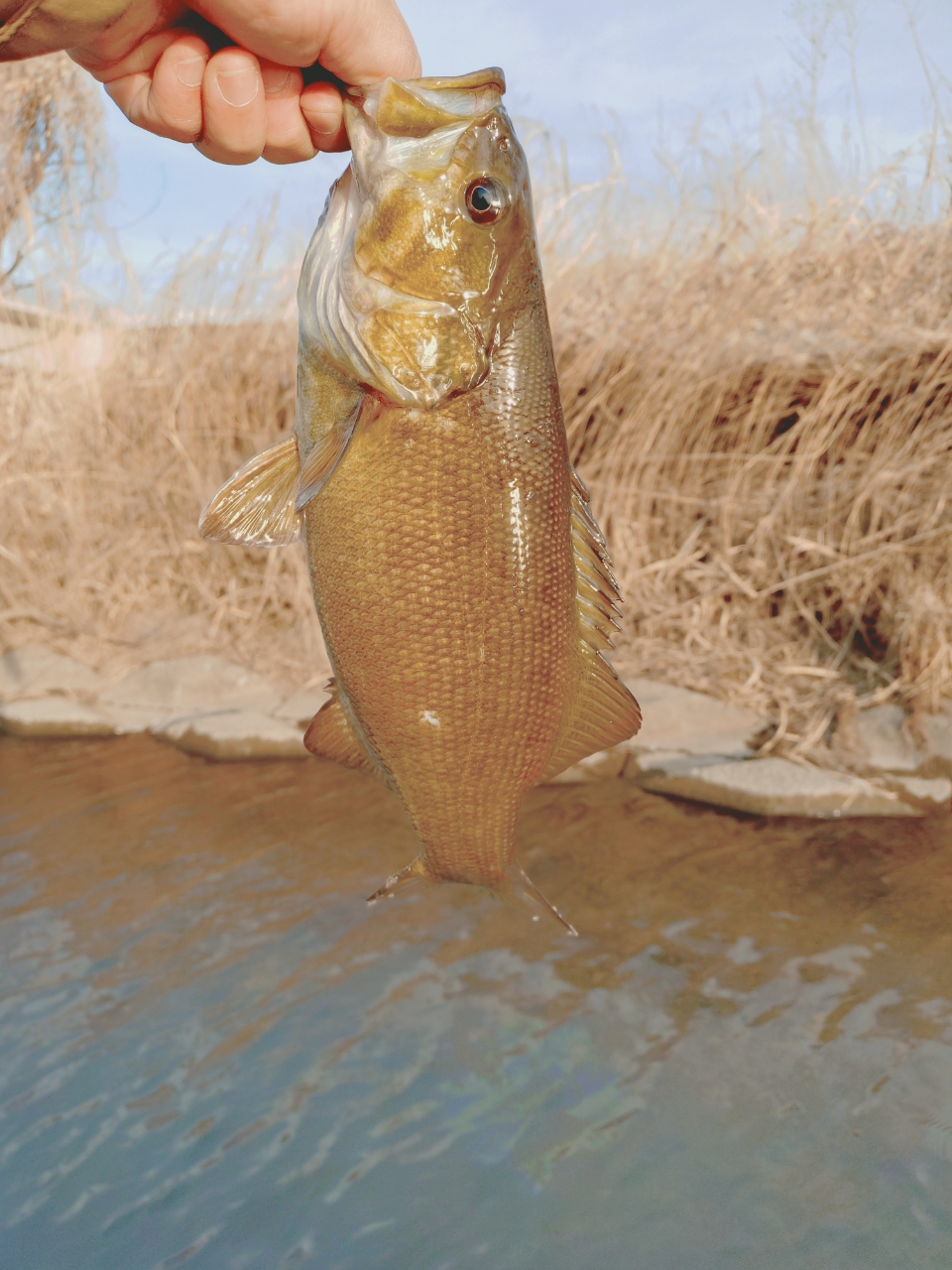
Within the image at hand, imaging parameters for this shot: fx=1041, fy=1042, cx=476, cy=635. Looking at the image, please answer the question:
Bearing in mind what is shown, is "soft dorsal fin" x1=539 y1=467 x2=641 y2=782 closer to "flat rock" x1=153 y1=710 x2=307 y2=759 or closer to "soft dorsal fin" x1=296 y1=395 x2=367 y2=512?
"soft dorsal fin" x1=296 y1=395 x2=367 y2=512

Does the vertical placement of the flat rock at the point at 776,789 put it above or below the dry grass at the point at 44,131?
below

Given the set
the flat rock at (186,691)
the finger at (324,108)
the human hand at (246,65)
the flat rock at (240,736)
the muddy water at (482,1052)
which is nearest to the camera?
the human hand at (246,65)

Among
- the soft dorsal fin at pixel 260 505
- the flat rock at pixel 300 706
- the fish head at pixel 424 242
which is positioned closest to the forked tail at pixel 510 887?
the soft dorsal fin at pixel 260 505

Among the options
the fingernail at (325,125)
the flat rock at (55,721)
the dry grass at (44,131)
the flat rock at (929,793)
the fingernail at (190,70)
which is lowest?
the flat rock at (929,793)

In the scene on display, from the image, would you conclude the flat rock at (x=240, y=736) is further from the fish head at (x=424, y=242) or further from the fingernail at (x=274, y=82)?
the fish head at (x=424, y=242)

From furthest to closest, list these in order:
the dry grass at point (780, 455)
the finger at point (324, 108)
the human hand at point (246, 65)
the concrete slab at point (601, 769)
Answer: the concrete slab at point (601, 769) → the dry grass at point (780, 455) → the finger at point (324, 108) → the human hand at point (246, 65)

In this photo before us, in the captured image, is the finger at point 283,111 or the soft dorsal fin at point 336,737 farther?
the finger at point 283,111

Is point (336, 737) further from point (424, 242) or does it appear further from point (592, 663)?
point (424, 242)

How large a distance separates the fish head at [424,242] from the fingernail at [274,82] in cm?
34

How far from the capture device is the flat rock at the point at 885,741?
562 cm

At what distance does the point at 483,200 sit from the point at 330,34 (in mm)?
370

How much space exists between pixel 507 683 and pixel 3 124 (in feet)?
35.2

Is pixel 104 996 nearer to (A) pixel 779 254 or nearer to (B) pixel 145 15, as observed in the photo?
(B) pixel 145 15

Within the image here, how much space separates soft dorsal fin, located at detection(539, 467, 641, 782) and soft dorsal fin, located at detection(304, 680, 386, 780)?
31 cm
